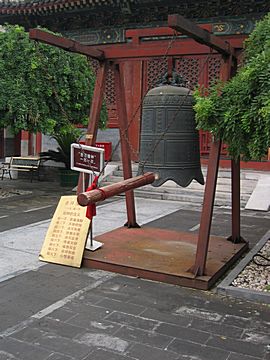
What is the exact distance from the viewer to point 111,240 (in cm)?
606

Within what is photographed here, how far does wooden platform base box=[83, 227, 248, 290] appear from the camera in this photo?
15.8 ft

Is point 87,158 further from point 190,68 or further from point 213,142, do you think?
point 190,68

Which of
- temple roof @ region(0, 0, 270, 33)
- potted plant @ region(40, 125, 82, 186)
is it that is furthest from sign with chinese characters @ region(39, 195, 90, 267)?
temple roof @ region(0, 0, 270, 33)

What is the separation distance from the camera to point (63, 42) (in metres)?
5.04

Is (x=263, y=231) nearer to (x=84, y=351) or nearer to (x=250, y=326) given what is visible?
(x=250, y=326)

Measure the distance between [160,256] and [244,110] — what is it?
2.19m

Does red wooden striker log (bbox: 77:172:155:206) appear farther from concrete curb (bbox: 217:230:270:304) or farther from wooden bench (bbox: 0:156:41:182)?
wooden bench (bbox: 0:156:41:182)

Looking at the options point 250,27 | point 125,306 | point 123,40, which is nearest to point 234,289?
point 125,306

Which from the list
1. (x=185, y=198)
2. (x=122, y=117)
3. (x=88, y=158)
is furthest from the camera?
(x=185, y=198)

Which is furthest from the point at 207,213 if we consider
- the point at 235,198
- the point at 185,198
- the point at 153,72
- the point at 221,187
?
the point at 153,72

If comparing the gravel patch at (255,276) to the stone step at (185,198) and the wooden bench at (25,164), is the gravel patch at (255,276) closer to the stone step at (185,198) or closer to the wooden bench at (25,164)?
the stone step at (185,198)

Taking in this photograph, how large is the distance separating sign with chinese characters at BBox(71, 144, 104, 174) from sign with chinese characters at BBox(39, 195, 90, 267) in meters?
0.58

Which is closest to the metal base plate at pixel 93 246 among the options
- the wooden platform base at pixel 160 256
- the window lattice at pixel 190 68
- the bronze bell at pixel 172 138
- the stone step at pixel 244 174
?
the wooden platform base at pixel 160 256

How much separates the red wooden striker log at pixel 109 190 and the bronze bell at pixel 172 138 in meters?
0.37
